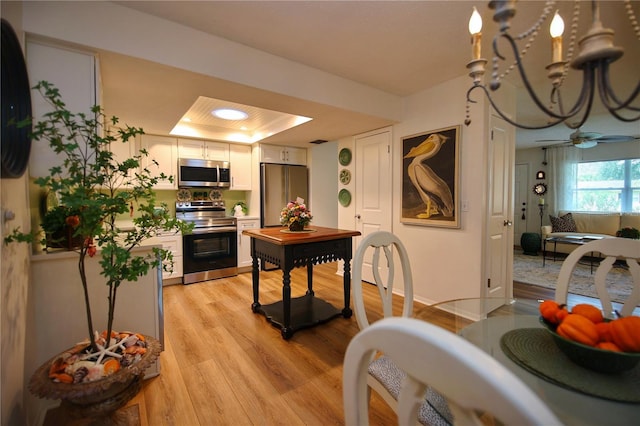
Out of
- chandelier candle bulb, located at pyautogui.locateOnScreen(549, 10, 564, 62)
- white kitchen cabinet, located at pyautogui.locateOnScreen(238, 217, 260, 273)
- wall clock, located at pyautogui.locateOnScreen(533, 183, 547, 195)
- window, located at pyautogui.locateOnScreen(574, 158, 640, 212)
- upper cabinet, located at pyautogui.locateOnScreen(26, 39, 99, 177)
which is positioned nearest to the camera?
chandelier candle bulb, located at pyautogui.locateOnScreen(549, 10, 564, 62)

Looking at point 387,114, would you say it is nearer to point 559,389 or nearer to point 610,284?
point 559,389

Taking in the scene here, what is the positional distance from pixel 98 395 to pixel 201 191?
11.6 feet

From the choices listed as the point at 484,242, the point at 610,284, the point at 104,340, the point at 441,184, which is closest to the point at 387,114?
the point at 441,184

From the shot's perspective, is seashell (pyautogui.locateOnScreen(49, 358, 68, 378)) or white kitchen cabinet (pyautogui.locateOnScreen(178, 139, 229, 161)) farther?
white kitchen cabinet (pyautogui.locateOnScreen(178, 139, 229, 161))

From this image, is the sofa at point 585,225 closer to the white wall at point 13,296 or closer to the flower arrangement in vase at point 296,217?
the flower arrangement in vase at point 296,217

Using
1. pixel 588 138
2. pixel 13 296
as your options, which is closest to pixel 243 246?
pixel 13 296

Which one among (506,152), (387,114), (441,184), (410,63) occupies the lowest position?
(441,184)

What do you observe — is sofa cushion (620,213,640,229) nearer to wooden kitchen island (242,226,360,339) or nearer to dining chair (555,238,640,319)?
dining chair (555,238,640,319)

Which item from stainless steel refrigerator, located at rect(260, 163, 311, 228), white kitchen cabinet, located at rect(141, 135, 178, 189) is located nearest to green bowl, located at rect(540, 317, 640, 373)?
stainless steel refrigerator, located at rect(260, 163, 311, 228)

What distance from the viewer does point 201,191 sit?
442 centimetres

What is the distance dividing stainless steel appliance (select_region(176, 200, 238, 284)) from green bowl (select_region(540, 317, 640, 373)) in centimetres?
389

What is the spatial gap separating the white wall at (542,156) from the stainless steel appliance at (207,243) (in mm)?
6624

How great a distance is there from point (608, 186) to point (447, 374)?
297 inches

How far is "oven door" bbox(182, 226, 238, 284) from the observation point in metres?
3.84
